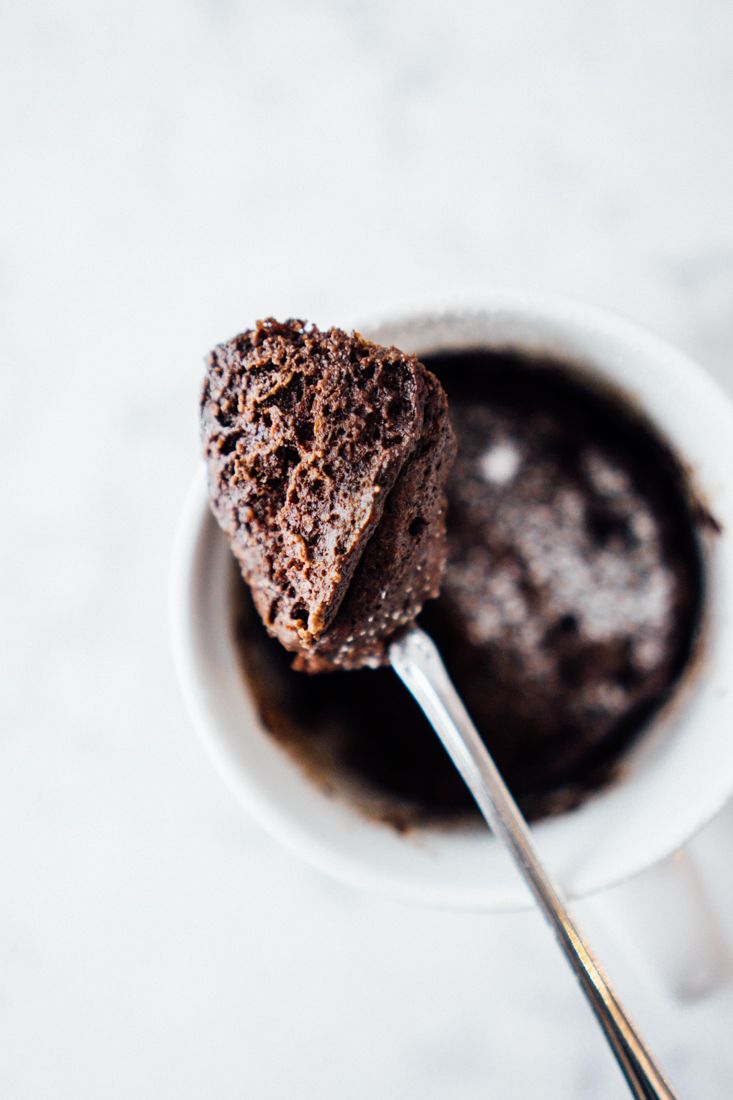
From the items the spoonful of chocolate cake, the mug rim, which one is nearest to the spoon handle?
the mug rim

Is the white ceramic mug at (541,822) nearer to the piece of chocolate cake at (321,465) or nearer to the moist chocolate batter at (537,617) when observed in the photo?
the moist chocolate batter at (537,617)

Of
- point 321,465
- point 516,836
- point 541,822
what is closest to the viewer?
point 321,465

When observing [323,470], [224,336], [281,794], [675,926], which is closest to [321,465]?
[323,470]

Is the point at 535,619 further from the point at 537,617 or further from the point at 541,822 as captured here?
the point at 541,822

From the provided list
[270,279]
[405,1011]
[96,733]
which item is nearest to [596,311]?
[270,279]

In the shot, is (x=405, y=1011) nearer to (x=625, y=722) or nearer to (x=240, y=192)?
(x=625, y=722)

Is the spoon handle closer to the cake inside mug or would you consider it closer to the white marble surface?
the cake inside mug
